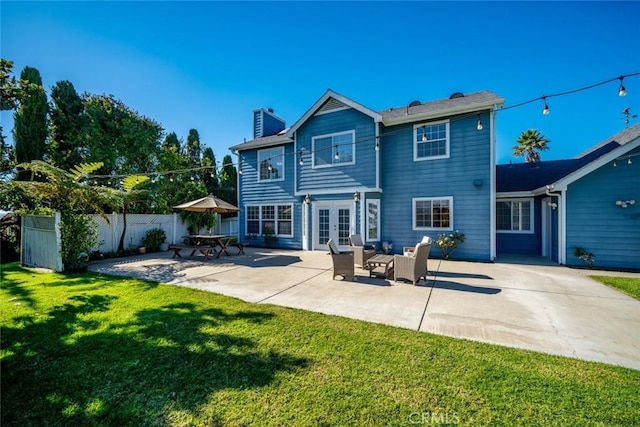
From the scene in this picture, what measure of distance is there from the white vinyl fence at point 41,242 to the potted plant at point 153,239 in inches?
158

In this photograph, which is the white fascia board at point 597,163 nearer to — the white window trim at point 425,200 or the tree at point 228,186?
the white window trim at point 425,200

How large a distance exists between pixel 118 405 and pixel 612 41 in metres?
13.3

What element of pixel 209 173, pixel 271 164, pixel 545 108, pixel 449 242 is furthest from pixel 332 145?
pixel 209 173

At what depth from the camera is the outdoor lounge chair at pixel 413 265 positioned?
20.8 feet

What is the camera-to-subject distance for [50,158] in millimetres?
16094

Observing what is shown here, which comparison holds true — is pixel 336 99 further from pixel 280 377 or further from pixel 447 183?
pixel 280 377

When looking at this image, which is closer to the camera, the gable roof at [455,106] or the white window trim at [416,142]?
the gable roof at [455,106]

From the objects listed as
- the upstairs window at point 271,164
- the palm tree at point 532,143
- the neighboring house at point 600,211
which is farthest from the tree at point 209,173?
the palm tree at point 532,143

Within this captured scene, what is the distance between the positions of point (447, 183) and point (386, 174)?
2475 millimetres

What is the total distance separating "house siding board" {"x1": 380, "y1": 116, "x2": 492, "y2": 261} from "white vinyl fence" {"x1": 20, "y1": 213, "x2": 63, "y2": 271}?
11.1 metres

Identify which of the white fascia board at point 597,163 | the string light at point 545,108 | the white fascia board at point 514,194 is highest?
the string light at point 545,108

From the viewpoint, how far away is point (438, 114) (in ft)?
33.6

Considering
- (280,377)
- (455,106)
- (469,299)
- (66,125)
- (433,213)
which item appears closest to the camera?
(280,377)

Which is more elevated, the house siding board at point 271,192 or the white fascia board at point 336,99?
the white fascia board at point 336,99
